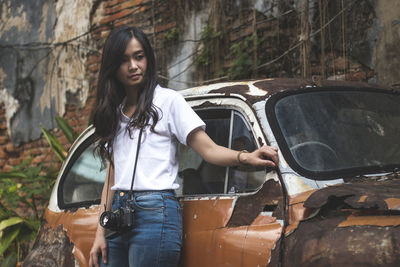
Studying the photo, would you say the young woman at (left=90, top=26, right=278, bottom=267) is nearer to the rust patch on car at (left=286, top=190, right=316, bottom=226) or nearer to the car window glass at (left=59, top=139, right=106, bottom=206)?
the rust patch on car at (left=286, top=190, right=316, bottom=226)

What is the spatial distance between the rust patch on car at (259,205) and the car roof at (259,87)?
51 cm

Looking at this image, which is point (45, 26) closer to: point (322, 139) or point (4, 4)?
point (4, 4)

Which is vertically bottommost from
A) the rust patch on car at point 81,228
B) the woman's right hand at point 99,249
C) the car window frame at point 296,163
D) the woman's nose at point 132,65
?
the rust patch on car at point 81,228

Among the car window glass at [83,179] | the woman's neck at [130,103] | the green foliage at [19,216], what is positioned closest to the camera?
the woman's neck at [130,103]

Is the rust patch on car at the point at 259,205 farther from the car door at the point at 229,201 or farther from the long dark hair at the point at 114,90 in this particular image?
the long dark hair at the point at 114,90

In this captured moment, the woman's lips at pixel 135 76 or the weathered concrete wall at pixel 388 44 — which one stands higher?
the weathered concrete wall at pixel 388 44

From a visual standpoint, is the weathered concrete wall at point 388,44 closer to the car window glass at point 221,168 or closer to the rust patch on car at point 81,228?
the car window glass at point 221,168

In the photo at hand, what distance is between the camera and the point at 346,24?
564cm

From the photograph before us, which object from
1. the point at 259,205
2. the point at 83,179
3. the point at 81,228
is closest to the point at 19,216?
the point at 83,179

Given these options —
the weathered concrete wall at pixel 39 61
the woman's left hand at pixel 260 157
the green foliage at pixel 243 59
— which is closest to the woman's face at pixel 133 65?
the woman's left hand at pixel 260 157

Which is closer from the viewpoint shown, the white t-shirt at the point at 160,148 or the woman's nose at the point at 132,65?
the white t-shirt at the point at 160,148

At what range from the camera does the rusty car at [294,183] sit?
228 centimetres

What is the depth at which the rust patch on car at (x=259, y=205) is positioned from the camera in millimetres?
2648

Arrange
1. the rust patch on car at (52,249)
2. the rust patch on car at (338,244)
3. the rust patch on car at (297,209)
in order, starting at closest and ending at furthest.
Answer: the rust patch on car at (338,244) < the rust patch on car at (297,209) < the rust patch on car at (52,249)
